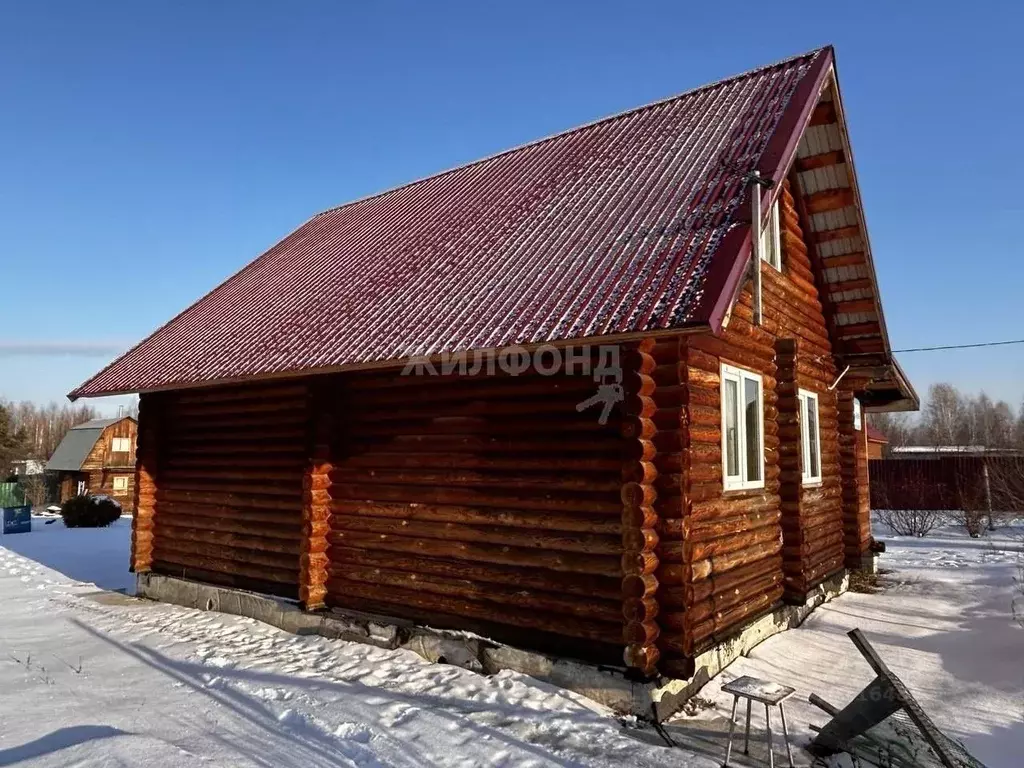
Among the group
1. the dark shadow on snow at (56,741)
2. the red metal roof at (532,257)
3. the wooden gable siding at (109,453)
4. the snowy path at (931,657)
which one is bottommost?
the snowy path at (931,657)

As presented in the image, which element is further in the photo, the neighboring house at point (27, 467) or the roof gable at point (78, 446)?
the neighboring house at point (27, 467)

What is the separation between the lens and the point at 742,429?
297 inches

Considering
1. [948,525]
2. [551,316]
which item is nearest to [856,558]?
[551,316]

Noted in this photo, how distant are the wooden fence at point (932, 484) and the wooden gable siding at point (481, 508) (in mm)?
21453

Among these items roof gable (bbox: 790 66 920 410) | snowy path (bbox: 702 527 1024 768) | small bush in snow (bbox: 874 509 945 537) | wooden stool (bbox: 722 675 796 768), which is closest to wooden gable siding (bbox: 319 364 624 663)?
wooden stool (bbox: 722 675 796 768)

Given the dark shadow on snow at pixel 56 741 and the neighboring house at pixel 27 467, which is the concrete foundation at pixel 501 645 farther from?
the neighboring house at pixel 27 467

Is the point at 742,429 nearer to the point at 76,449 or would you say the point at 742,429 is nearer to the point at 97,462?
the point at 97,462

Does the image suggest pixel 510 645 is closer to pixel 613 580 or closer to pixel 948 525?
pixel 613 580

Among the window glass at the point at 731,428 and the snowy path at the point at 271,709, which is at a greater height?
the window glass at the point at 731,428

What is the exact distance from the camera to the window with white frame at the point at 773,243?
337 inches

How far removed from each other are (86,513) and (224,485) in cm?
1635

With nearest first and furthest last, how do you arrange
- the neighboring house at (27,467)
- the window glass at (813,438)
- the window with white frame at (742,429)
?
the window with white frame at (742,429) → the window glass at (813,438) → the neighboring house at (27,467)

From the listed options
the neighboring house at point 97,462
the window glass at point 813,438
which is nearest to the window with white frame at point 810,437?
the window glass at point 813,438

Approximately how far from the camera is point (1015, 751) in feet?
16.9
